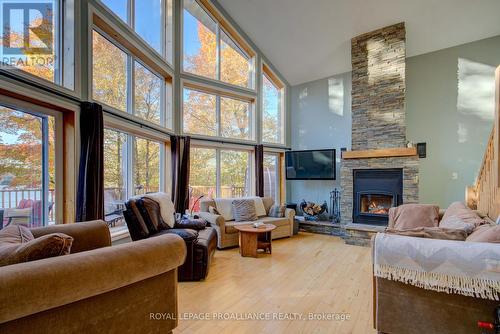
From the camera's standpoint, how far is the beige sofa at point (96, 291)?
977mm

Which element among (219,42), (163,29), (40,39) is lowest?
(40,39)

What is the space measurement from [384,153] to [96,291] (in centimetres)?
484

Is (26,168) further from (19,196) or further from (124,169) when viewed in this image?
(124,169)

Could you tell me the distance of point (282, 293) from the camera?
272 cm

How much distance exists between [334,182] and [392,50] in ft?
9.97

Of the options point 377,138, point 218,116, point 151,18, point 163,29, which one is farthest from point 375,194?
point 151,18

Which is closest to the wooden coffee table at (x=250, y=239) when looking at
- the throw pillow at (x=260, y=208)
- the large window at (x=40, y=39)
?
the throw pillow at (x=260, y=208)

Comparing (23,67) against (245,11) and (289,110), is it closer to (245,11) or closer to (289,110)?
(245,11)

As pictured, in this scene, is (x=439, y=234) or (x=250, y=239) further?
(x=250, y=239)

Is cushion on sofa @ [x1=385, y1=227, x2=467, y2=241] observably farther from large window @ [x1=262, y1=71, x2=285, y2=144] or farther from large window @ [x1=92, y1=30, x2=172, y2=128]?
large window @ [x1=262, y1=71, x2=285, y2=144]

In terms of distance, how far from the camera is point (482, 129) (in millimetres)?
4789

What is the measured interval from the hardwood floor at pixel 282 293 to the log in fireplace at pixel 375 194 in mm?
996

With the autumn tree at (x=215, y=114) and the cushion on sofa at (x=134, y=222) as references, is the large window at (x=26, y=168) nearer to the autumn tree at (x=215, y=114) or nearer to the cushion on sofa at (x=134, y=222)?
the cushion on sofa at (x=134, y=222)

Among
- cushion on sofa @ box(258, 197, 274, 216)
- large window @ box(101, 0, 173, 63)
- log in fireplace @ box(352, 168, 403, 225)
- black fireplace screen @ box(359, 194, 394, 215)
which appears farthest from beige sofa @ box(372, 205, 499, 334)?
large window @ box(101, 0, 173, 63)
